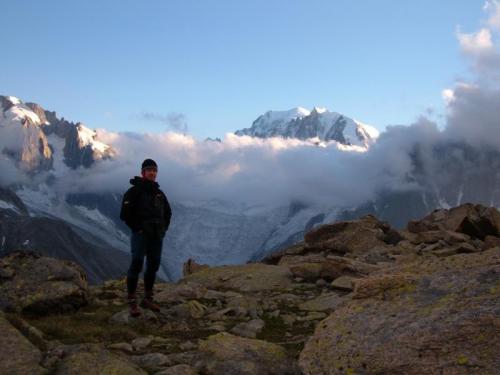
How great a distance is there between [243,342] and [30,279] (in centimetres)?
894

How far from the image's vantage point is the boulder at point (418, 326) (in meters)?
8.16

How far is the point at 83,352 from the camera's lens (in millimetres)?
9773

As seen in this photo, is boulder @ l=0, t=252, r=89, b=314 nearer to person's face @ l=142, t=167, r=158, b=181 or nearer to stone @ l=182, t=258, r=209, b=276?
person's face @ l=142, t=167, r=158, b=181

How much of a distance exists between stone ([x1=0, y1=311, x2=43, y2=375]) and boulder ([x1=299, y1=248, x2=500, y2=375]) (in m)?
4.57

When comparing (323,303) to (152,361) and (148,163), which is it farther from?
(152,361)

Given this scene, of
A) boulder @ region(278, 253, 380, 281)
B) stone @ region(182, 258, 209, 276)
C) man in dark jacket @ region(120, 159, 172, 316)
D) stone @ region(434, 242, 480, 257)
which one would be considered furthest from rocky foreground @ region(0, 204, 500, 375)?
stone @ region(182, 258, 209, 276)

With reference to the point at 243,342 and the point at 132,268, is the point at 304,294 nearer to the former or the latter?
the point at 132,268

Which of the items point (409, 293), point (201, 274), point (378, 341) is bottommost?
point (201, 274)

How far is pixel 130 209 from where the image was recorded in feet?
50.8

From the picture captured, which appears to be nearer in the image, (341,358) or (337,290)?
(341,358)

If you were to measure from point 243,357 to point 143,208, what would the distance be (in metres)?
6.67

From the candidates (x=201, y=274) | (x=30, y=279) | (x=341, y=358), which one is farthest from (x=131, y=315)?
(x=201, y=274)

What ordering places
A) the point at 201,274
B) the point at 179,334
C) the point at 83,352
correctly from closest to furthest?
the point at 83,352 < the point at 179,334 < the point at 201,274

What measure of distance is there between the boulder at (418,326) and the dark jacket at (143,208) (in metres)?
6.74
